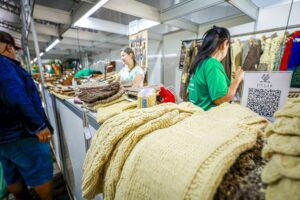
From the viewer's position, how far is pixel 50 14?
2.64 m

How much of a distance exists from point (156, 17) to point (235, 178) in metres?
2.94

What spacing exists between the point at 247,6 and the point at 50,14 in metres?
3.21

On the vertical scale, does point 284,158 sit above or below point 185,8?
below

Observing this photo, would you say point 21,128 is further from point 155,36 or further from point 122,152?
point 155,36

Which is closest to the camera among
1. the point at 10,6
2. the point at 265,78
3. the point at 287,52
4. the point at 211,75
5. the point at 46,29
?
the point at 265,78

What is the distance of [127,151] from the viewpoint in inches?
13.6

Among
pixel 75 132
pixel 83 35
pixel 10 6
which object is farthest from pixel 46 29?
pixel 75 132

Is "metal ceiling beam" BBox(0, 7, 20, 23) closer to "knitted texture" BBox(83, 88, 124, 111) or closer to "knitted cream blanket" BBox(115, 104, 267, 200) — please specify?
"knitted texture" BBox(83, 88, 124, 111)

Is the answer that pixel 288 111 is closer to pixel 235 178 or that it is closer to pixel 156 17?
pixel 235 178

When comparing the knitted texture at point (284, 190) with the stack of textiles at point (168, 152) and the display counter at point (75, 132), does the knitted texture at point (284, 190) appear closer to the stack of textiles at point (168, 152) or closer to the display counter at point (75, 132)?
the stack of textiles at point (168, 152)

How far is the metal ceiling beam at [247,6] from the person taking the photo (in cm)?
189

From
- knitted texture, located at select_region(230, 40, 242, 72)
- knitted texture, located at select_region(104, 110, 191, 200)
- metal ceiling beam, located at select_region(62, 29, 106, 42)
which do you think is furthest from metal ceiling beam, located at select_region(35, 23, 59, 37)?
knitted texture, located at select_region(104, 110, 191, 200)

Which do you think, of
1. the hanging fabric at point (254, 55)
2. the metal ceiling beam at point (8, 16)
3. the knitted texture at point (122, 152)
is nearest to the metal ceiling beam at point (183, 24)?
the hanging fabric at point (254, 55)

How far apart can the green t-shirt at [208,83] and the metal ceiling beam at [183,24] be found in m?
2.15
